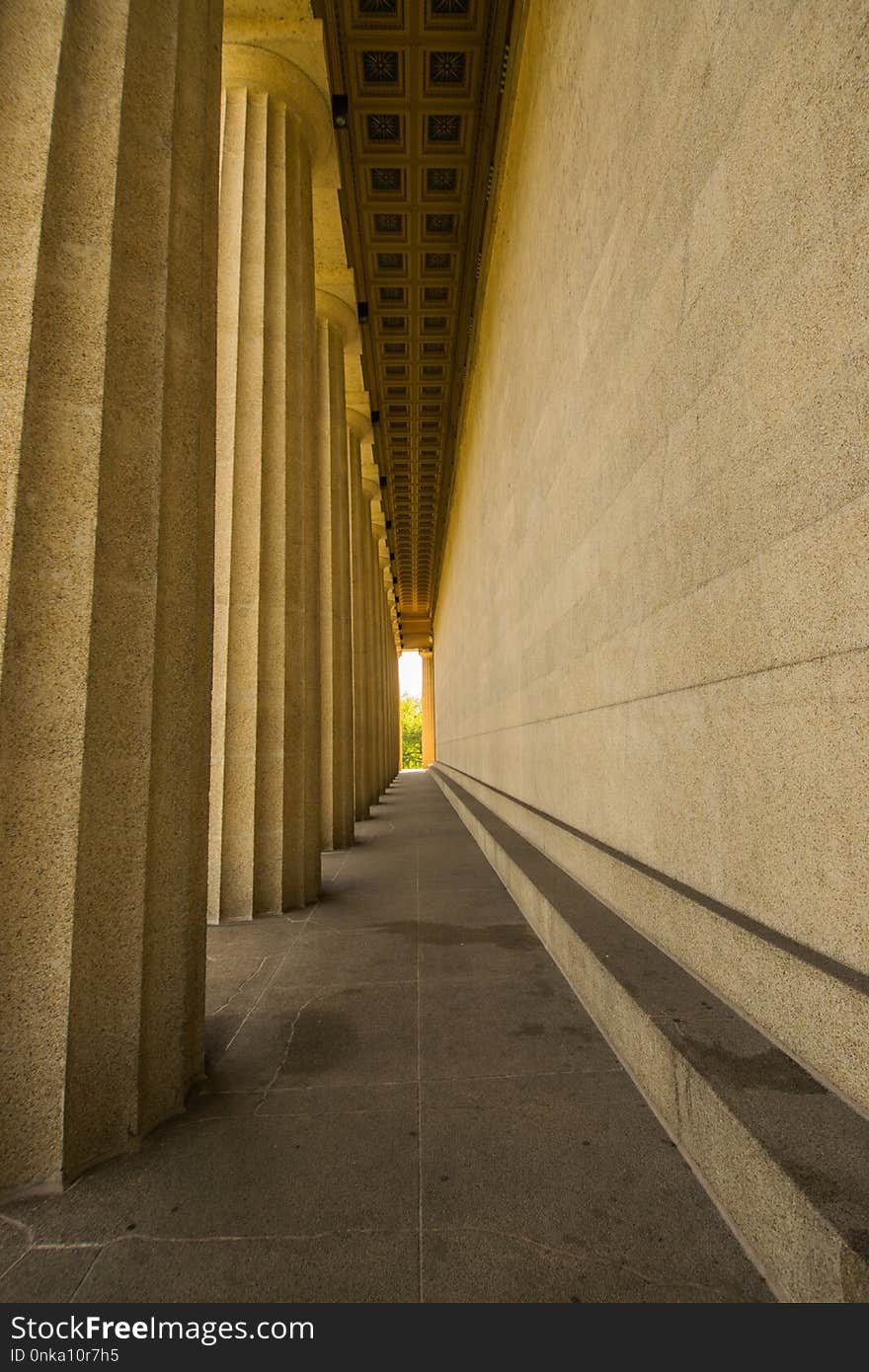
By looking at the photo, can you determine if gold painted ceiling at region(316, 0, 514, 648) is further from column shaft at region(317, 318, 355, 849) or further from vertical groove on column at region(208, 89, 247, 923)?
column shaft at region(317, 318, 355, 849)

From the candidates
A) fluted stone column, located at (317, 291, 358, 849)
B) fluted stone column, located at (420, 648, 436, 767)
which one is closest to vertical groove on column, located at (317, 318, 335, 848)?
fluted stone column, located at (317, 291, 358, 849)

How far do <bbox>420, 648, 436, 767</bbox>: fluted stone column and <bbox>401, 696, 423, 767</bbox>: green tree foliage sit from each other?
3166 centimetres

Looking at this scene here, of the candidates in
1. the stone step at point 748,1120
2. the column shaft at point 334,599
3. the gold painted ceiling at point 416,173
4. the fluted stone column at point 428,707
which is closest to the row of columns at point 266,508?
the gold painted ceiling at point 416,173

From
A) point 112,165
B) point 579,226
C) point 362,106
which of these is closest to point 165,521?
point 112,165

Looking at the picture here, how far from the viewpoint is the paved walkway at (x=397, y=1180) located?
239 centimetres

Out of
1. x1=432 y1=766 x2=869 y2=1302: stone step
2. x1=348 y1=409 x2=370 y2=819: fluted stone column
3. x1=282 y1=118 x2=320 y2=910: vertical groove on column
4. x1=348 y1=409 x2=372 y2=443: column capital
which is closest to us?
x1=432 y1=766 x2=869 y2=1302: stone step

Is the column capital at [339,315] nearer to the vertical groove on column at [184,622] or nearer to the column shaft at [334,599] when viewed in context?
the column shaft at [334,599]

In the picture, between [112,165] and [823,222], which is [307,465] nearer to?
[112,165]

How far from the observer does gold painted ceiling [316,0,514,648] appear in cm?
1143

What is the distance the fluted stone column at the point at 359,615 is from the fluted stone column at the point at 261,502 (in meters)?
9.94

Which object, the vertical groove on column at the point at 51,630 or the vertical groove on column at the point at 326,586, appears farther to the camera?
the vertical groove on column at the point at 326,586

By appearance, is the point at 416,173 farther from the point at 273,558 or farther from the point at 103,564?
the point at 103,564

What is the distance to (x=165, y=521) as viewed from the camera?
12.4 feet

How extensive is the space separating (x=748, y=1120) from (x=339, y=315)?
51.8 feet
